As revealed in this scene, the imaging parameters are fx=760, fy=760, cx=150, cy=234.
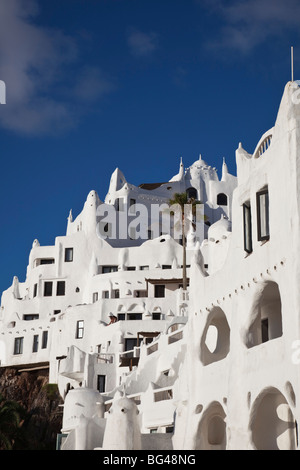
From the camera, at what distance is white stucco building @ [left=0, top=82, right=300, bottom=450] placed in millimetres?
31297

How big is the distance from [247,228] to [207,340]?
10.2 m

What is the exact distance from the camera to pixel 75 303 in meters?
77.8

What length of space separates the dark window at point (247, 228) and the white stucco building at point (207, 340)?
69 mm

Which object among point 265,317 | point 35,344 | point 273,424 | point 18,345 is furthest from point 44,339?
point 273,424

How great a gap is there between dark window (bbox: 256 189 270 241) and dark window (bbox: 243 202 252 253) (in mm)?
1162

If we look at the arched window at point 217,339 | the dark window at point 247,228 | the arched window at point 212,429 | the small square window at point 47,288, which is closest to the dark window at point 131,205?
the small square window at point 47,288

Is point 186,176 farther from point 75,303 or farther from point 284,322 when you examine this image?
point 284,322

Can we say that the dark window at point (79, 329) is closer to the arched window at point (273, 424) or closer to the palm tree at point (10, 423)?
the palm tree at point (10, 423)

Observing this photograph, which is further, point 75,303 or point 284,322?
point 75,303

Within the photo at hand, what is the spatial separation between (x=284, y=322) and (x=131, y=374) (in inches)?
840

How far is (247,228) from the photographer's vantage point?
3488 cm

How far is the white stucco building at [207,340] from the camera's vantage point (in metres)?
31.3

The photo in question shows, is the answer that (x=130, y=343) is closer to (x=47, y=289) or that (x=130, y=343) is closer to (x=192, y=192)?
(x=47, y=289)
